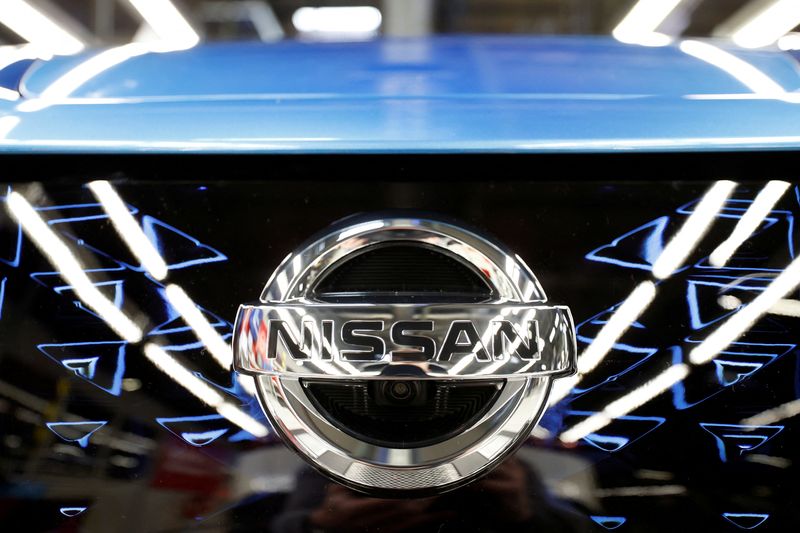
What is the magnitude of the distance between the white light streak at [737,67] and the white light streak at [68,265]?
2.64 ft

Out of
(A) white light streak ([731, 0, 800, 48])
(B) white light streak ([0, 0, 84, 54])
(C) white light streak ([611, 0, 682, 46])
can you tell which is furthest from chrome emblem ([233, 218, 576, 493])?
(B) white light streak ([0, 0, 84, 54])

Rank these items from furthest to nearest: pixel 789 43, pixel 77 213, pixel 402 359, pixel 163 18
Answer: pixel 163 18 → pixel 789 43 → pixel 77 213 → pixel 402 359

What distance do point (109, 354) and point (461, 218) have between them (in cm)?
43

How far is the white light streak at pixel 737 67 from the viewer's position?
83 cm

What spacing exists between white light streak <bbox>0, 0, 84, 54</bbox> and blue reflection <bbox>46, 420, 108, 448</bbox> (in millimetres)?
6314

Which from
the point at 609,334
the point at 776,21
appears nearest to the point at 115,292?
the point at 609,334

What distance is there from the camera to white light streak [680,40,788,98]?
832 mm

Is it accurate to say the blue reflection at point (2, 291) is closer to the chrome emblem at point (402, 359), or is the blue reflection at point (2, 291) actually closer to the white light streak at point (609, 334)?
the chrome emblem at point (402, 359)

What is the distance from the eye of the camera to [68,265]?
0.78 m

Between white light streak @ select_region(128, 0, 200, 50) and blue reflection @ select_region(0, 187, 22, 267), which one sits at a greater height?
white light streak @ select_region(128, 0, 200, 50)

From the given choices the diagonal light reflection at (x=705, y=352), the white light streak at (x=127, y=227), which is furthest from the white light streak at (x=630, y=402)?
the white light streak at (x=127, y=227)

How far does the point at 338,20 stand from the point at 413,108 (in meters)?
10.2

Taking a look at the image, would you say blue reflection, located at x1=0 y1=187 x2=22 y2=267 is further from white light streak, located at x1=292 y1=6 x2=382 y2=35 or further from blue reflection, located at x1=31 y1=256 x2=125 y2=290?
white light streak, located at x1=292 y1=6 x2=382 y2=35

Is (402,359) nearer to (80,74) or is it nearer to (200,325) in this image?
(200,325)
